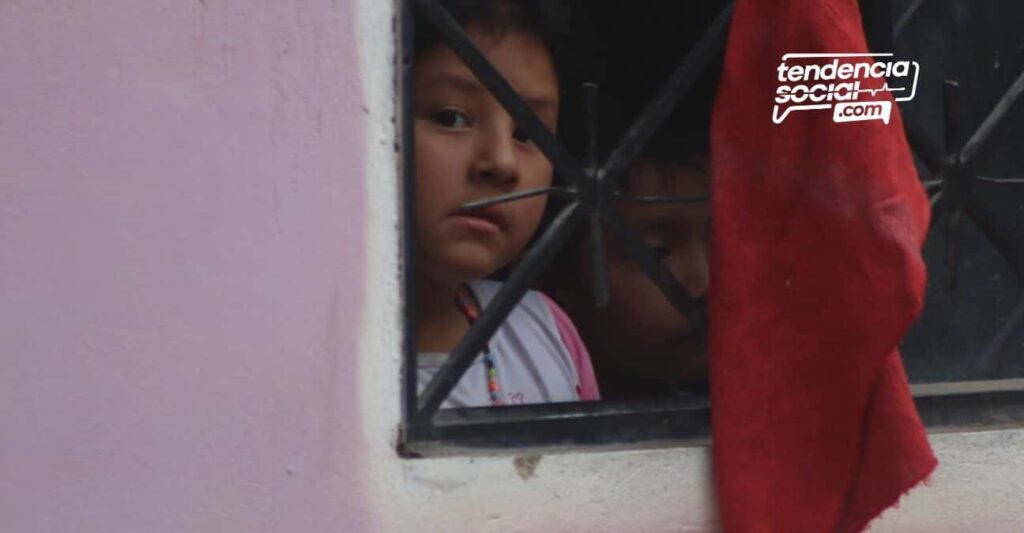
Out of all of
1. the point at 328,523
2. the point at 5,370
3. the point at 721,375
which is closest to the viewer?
the point at 5,370

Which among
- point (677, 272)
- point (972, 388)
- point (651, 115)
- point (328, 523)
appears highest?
point (651, 115)

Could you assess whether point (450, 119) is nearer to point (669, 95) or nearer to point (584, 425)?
point (669, 95)

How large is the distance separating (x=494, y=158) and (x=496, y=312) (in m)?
0.25

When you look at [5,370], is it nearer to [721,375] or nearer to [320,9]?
[320,9]

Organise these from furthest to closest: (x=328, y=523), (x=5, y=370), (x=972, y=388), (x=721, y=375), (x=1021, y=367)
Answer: (x=1021, y=367) < (x=972, y=388) < (x=721, y=375) < (x=328, y=523) < (x=5, y=370)

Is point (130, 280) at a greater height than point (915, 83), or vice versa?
point (915, 83)

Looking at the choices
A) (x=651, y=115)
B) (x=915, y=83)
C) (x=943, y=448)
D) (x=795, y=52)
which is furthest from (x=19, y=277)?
(x=915, y=83)

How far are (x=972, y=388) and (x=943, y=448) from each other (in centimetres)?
15

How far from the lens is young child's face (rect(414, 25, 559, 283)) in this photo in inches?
97.9

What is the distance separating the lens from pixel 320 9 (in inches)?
87.8

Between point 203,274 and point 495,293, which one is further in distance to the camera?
point 495,293

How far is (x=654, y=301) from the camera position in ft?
9.41

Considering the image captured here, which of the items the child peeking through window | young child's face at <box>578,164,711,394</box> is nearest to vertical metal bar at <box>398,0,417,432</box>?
the child peeking through window

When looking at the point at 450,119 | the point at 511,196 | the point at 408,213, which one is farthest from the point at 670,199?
the point at 408,213
